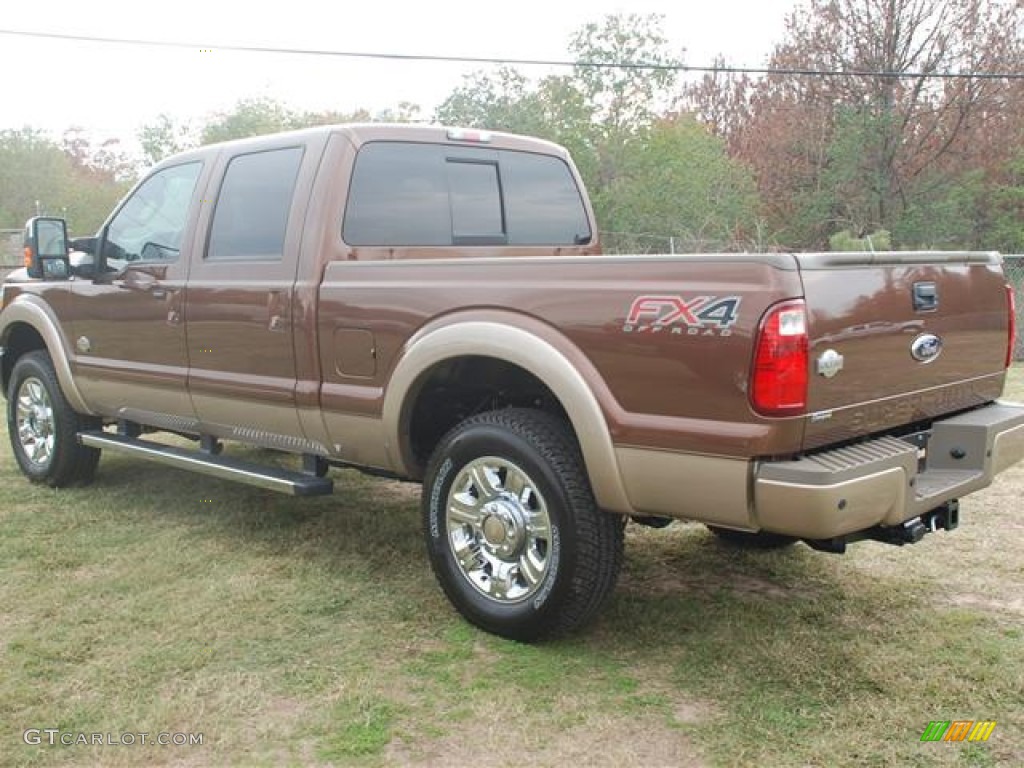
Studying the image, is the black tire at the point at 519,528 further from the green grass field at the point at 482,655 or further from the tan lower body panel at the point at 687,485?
the tan lower body panel at the point at 687,485

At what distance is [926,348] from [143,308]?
387cm

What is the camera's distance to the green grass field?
2961 mm

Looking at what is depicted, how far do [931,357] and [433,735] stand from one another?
2.16m

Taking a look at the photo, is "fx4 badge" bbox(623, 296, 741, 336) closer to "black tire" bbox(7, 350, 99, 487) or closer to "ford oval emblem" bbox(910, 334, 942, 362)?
"ford oval emblem" bbox(910, 334, 942, 362)

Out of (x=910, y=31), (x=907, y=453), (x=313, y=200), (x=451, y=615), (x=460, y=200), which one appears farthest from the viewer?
(x=910, y=31)

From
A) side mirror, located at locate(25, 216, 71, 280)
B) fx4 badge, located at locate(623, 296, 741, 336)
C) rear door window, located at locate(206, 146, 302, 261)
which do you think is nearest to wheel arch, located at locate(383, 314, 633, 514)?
fx4 badge, located at locate(623, 296, 741, 336)

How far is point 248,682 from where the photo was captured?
337cm

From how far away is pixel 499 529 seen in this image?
3664mm

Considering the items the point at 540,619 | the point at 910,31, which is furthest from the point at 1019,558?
the point at 910,31

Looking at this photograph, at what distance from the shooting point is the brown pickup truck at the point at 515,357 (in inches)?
118

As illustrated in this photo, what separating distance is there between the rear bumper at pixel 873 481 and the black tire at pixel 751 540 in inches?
38.7

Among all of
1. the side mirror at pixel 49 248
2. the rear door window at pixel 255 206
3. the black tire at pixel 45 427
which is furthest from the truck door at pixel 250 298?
the black tire at pixel 45 427

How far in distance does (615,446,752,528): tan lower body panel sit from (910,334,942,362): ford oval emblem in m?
0.87

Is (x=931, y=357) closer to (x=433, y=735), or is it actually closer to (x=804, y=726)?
(x=804, y=726)
